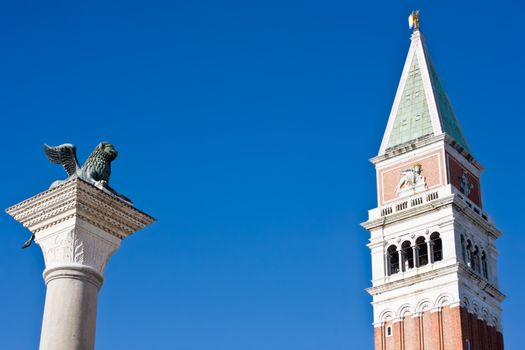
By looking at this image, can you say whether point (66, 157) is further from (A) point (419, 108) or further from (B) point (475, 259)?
(A) point (419, 108)

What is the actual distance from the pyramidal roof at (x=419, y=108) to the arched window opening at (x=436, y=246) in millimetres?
6790

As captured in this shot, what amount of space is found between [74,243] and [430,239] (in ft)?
163

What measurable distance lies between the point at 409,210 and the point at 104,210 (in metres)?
50.1

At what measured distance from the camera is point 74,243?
47.9 feet

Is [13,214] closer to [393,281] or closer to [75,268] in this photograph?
[75,268]

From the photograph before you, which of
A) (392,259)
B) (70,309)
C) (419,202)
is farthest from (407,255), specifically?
(70,309)

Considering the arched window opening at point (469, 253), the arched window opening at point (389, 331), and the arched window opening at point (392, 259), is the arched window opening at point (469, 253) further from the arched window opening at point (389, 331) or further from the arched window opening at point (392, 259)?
the arched window opening at point (389, 331)

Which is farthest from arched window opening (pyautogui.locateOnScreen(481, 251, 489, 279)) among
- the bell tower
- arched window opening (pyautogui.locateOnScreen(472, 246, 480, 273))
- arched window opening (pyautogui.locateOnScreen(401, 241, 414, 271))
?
arched window opening (pyautogui.locateOnScreen(401, 241, 414, 271))

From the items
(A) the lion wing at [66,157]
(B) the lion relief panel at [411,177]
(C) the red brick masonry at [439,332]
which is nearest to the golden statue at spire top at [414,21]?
(B) the lion relief panel at [411,177]

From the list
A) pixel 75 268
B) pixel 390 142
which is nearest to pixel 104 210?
pixel 75 268

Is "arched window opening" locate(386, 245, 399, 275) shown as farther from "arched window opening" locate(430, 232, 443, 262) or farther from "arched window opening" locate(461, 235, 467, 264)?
"arched window opening" locate(461, 235, 467, 264)

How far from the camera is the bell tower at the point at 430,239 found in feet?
201

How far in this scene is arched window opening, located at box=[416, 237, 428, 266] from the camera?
206ft

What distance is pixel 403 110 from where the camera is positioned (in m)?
68.5
